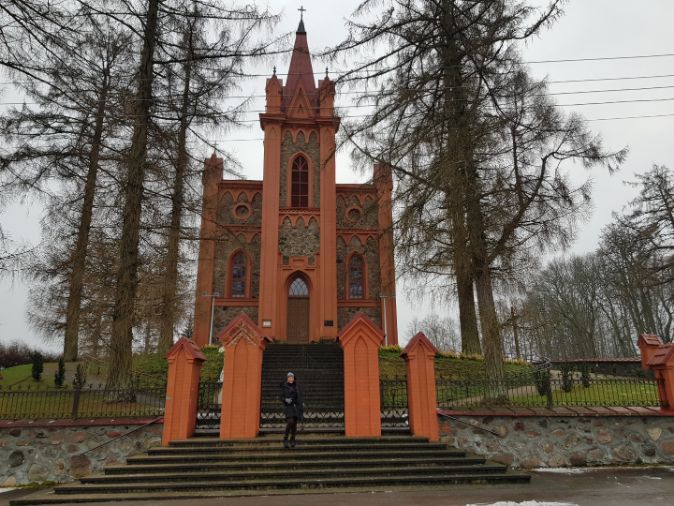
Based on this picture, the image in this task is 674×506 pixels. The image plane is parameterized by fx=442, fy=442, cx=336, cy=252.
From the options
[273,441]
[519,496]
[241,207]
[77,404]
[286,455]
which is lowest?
[519,496]

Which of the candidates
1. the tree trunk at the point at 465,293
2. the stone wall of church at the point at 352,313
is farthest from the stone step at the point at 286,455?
the stone wall of church at the point at 352,313

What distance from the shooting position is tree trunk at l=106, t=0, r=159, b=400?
1078 centimetres

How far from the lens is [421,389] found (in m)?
9.30

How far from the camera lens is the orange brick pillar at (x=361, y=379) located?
8.98 metres

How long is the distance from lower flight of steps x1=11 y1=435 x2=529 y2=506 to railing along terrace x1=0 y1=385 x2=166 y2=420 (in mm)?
1627

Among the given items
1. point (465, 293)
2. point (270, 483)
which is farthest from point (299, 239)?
point (270, 483)

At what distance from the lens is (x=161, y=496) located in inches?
264

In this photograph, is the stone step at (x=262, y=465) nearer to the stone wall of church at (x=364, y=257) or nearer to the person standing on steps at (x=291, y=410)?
the person standing on steps at (x=291, y=410)

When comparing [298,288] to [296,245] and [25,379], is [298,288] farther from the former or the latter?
[25,379]

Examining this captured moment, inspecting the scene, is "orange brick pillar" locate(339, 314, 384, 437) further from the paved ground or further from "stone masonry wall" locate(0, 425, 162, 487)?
"stone masonry wall" locate(0, 425, 162, 487)

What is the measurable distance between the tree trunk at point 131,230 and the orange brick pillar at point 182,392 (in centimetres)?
141

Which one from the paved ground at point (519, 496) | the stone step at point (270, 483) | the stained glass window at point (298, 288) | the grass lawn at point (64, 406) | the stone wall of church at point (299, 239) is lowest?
the paved ground at point (519, 496)

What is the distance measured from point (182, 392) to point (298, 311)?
43.9 ft

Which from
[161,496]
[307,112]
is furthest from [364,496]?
[307,112]
